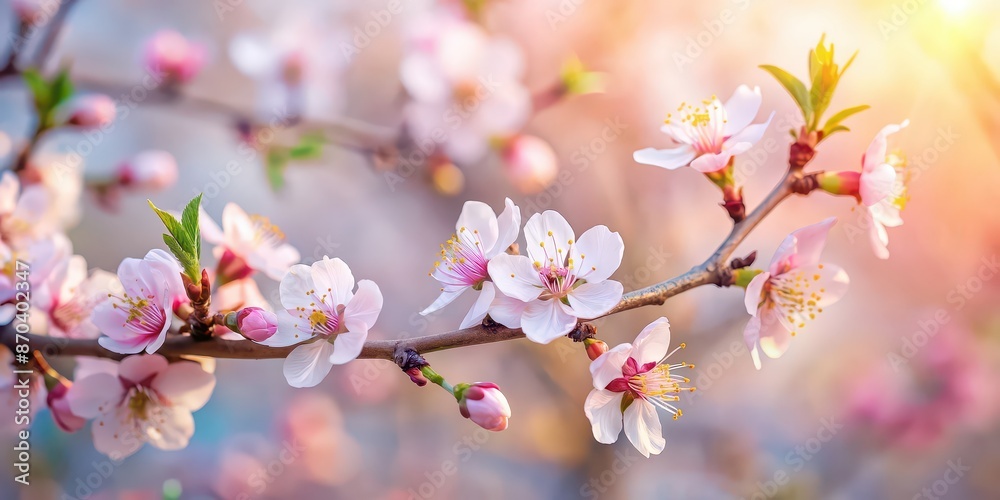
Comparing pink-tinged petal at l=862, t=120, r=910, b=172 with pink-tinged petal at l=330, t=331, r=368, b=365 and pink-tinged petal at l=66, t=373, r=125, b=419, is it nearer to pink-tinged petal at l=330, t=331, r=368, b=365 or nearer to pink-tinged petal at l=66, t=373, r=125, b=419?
pink-tinged petal at l=330, t=331, r=368, b=365

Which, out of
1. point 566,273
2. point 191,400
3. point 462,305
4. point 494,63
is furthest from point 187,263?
point 462,305

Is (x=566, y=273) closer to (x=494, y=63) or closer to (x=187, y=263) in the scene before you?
(x=187, y=263)

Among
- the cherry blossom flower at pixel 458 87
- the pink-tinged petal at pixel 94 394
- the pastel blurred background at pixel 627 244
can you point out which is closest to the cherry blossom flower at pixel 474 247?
the pink-tinged petal at pixel 94 394

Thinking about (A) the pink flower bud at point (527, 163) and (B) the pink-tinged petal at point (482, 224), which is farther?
(A) the pink flower bud at point (527, 163)

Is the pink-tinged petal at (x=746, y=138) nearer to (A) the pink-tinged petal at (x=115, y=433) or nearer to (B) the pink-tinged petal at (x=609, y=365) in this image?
(B) the pink-tinged petal at (x=609, y=365)

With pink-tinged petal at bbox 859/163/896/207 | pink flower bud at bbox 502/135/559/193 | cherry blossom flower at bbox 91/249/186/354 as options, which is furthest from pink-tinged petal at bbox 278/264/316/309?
pink flower bud at bbox 502/135/559/193
